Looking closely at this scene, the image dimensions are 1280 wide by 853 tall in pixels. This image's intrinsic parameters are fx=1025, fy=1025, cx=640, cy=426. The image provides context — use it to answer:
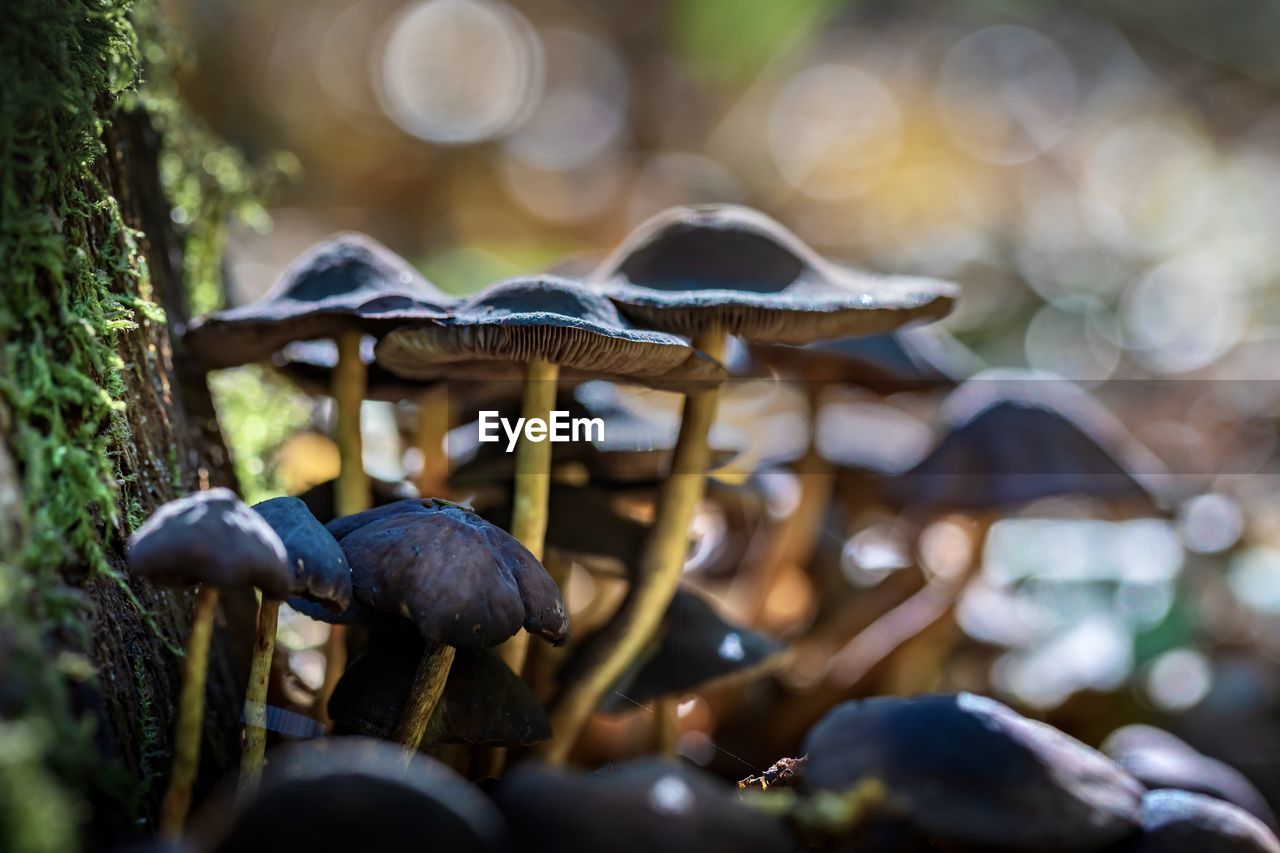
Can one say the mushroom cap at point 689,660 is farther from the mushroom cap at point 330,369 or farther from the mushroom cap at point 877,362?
the mushroom cap at point 877,362

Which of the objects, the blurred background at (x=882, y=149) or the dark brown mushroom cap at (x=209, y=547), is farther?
the blurred background at (x=882, y=149)

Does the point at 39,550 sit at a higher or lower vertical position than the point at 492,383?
higher

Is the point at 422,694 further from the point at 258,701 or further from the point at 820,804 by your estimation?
the point at 820,804

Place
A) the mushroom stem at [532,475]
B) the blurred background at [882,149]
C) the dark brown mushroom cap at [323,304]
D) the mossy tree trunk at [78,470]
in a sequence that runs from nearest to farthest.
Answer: the mossy tree trunk at [78,470] → the dark brown mushroom cap at [323,304] → the mushroom stem at [532,475] → the blurred background at [882,149]

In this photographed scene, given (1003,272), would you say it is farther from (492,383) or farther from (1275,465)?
(492,383)

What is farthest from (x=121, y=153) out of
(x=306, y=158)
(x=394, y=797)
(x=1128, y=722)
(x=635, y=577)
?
(x=306, y=158)

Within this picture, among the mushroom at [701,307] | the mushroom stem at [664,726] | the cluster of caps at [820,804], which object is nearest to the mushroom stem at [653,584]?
the mushroom at [701,307]

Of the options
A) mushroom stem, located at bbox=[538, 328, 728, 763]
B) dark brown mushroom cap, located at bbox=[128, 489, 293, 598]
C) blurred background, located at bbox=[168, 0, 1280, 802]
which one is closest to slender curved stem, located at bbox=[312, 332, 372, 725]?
mushroom stem, located at bbox=[538, 328, 728, 763]

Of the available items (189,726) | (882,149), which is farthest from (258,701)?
(882,149)
